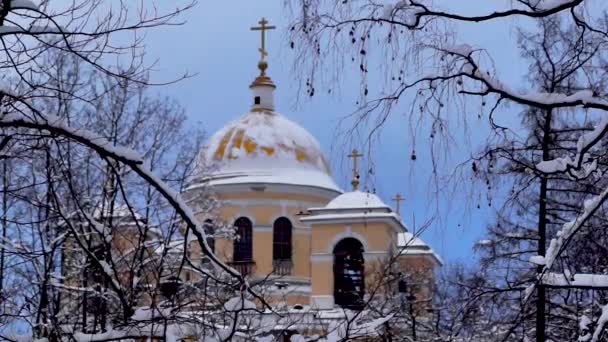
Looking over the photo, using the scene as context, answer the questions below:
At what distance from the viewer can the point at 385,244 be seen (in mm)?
28766

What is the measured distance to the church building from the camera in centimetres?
2872

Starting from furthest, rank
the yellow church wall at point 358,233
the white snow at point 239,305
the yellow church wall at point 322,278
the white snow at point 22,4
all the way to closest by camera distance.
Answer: the yellow church wall at point 358,233, the yellow church wall at point 322,278, the white snow at point 239,305, the white snow at point 22,4

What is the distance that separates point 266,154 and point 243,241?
270 cm

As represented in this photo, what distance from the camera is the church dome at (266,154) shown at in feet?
101

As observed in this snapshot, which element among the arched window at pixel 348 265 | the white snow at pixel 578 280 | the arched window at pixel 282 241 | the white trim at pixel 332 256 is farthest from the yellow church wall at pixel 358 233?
the white snow at pixel 578 280

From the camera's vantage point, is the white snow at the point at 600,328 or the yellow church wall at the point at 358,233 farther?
the yellow church wall at the point at 358,233

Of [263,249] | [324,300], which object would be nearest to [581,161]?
[324,300]

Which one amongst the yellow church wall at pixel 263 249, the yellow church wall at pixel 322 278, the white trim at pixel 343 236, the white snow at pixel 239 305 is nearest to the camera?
the white snow at pixel 239 305

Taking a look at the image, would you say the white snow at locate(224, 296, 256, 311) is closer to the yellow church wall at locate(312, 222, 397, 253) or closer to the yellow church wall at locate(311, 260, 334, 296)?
the yellow church wall at locate(311, 260, 334, 296)

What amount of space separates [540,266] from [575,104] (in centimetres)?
188

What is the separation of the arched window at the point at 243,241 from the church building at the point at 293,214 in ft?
0.10

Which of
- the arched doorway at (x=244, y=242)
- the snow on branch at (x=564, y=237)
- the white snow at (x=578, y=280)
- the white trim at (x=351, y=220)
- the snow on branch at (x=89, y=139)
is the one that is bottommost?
the white snow at (x=578, y=280)

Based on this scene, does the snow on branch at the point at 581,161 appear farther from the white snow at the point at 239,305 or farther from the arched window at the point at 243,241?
the arched window at the point at 243,241

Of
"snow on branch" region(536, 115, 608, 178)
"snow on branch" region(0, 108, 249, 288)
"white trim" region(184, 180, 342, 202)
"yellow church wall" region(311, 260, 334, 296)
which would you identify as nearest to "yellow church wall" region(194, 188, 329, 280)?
"white trim" region(184, 180, 342, 202)
